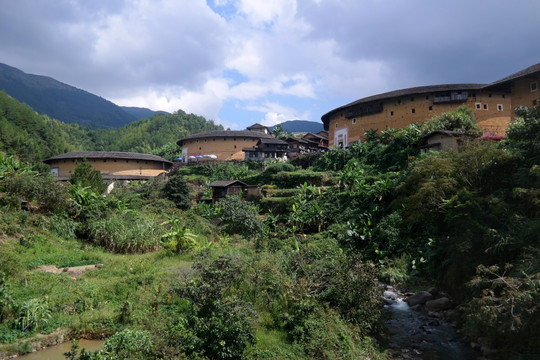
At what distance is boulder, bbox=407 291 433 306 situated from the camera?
12.2 metres

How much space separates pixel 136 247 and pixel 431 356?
11.7 metres

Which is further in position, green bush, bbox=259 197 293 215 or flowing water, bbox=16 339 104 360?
green bush, bbox=259 197 293 215

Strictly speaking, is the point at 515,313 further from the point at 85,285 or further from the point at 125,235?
the point at 125,235

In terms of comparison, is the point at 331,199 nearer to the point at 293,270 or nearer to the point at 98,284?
the point at 293,270

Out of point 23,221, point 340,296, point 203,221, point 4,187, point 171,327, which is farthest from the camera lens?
point 203,221

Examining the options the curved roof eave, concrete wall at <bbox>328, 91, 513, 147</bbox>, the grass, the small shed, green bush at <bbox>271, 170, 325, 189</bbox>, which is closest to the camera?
the grass

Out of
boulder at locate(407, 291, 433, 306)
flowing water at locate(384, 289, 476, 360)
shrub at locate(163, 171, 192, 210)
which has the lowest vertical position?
flowing water at locate(384, 289, 476, 360)

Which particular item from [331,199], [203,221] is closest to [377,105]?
[331,199]

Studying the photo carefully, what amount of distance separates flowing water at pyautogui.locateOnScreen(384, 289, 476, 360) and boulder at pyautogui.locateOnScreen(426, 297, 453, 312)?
248mm

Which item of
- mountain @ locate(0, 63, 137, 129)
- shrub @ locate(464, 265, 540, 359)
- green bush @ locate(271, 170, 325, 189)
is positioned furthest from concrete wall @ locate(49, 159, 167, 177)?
mountain @ locate(0, 63, 137, 129)

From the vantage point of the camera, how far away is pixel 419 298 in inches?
484

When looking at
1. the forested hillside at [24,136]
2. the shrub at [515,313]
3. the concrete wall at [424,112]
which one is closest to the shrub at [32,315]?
the shrub at [515,313]

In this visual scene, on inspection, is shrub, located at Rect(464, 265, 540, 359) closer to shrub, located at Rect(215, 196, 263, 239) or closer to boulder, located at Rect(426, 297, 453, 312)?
boulder, located at Rect(426, 297, 453, 312)

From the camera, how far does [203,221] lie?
20.0 metres
